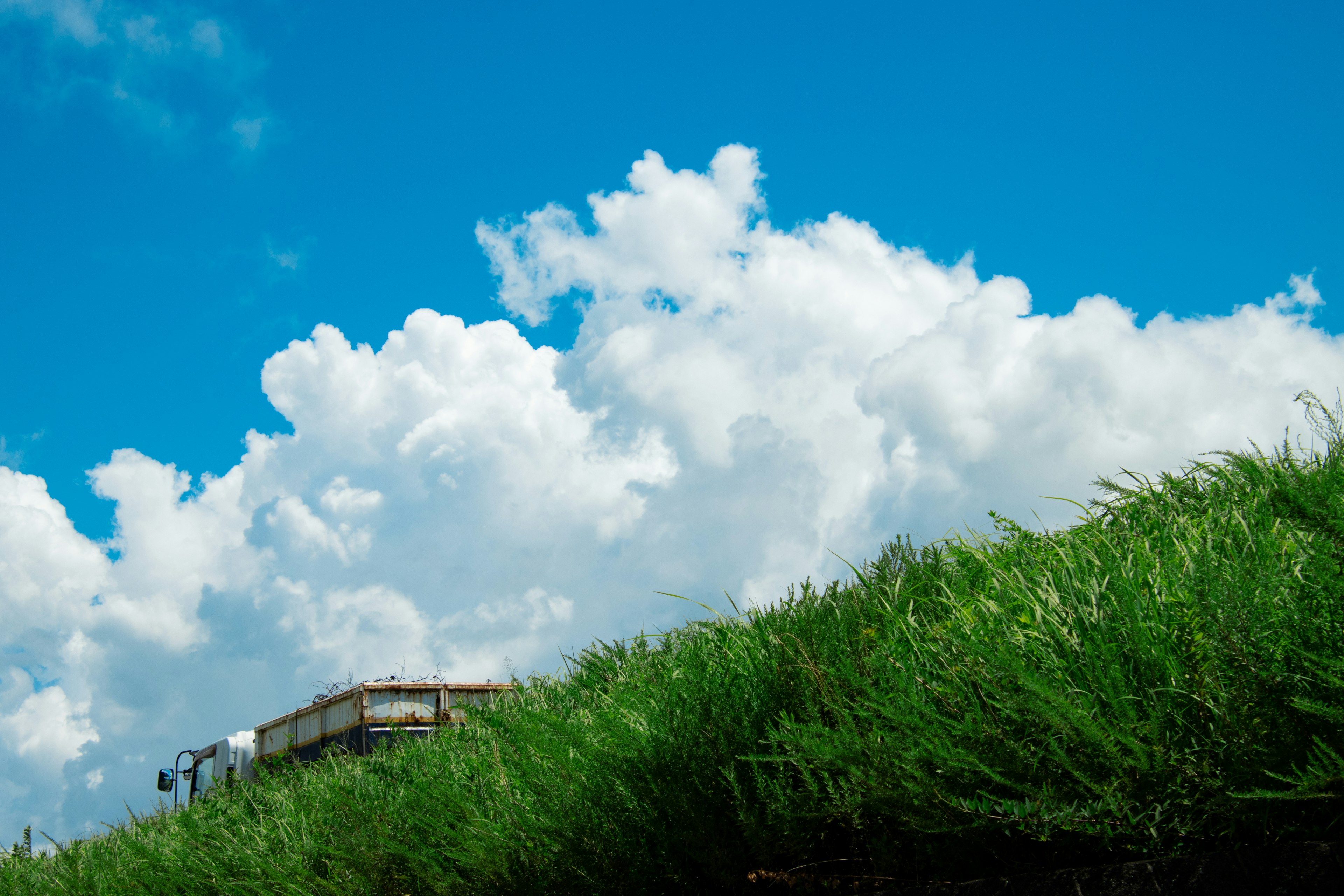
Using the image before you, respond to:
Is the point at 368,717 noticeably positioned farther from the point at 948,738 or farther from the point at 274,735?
the point at 948,738

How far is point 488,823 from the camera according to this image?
4922 mm

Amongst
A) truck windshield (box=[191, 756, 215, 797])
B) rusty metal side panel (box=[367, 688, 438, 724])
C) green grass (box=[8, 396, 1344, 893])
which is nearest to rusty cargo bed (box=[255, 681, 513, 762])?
rusty metal side panel (box=[367, 688, 438, 724])

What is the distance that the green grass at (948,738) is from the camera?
2916 millimetres

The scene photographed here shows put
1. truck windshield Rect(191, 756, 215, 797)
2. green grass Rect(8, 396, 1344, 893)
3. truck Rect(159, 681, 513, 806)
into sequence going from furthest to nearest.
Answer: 1. truck windshield Rect(191, 756, 215, 797)
2. truck Rect(159, 681, 513, 806)
3. green grass Rect(8, 396, 1344, 893)

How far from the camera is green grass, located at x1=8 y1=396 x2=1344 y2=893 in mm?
2916

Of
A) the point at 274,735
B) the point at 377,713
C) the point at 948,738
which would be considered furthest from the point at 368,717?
the point at 948,738

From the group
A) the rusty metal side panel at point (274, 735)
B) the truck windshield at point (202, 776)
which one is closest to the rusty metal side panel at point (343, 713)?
the rusty metal side panel at point (274, 735)

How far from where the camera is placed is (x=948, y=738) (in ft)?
10.7

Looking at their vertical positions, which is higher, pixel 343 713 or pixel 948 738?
pixel 343 713

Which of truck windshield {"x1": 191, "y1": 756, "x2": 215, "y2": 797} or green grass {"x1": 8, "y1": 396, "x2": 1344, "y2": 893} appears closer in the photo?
green grass {"x1": 8, "y1": 396, "x2": 1344, "y2": 893}

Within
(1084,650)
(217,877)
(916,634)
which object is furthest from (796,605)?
(217,877)

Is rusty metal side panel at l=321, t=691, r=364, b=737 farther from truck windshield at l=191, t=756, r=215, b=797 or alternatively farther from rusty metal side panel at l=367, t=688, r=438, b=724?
truck windshield at l=191, t=756, r=215, b=797

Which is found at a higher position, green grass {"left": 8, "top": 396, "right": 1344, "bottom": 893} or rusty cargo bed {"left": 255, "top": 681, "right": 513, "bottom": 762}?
rusty cargo bed {"left": 255, "top": 681, "right": 513, "bottom": 762}

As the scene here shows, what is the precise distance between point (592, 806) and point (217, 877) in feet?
11.6
